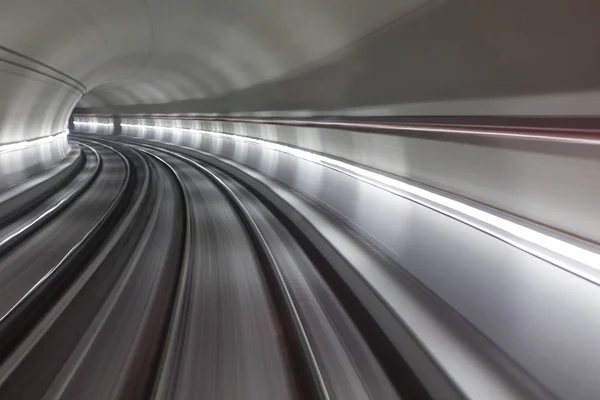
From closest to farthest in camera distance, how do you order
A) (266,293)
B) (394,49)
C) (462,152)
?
(462,152), (266,293), (394,49)

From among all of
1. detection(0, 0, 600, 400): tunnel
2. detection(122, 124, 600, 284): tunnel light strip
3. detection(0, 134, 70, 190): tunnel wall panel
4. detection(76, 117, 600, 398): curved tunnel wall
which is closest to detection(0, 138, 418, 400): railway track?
detection(0, 0, 600, 400): tunnel

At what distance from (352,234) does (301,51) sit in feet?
11.0

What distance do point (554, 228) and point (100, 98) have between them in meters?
37.3

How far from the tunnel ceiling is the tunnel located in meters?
0.03

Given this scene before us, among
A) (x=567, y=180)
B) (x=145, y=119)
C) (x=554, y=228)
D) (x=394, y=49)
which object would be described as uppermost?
(x=394, y=49)

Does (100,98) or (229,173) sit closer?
(229,173)

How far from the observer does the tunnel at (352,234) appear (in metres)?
4.14

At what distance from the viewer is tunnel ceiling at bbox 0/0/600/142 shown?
14.2 feet

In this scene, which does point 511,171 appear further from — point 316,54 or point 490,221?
point 316,54

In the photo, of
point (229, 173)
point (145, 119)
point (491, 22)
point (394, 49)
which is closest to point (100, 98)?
point (145, 119)

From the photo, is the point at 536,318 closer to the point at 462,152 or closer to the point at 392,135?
the point at 462,152

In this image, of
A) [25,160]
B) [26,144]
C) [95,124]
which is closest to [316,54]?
[25,160]

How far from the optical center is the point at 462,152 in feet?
18.9

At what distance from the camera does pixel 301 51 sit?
36.0 feet
